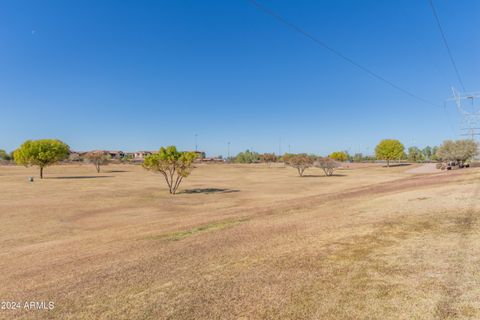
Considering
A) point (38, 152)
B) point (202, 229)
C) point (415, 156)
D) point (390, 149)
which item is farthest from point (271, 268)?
point (415, 156)

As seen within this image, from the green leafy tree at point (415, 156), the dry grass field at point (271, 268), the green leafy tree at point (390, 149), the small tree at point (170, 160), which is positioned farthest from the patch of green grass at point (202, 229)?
the green leafy tree at point (415, 156)

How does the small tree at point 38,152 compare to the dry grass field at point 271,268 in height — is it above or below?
above

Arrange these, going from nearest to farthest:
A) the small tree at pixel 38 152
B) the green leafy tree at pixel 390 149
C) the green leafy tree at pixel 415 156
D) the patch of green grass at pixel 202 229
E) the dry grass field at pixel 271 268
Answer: the dry grass field at pixel 271 268 < the patch of green grass at pixel 202 229 < the small tree at pixel 38 152 < the green leafy tree at pixel 390 149 < the green leafy tree at pixel 415 156

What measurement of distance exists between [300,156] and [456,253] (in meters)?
64.4

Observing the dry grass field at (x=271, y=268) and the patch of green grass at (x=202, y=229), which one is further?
the patch of green grass at (x=202, y=229)

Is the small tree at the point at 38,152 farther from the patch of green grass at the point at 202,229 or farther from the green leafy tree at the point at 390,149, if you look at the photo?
the green leafy tree at the point at 390,149

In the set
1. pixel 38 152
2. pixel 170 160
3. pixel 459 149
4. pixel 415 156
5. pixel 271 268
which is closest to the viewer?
pixel 271 268

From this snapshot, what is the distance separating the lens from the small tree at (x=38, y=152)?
201ft

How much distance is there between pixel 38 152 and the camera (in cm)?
6212

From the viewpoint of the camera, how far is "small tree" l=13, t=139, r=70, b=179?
61203 millimetres

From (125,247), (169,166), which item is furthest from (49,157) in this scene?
(125,247)

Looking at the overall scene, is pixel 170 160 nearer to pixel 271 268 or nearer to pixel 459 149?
pixel 271 268

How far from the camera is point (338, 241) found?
10086 mm

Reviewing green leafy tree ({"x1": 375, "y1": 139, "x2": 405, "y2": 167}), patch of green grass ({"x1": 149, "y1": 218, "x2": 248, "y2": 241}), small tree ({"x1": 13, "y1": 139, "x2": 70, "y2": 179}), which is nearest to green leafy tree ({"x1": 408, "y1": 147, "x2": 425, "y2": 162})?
green leafy tree ({"x1": 375, "y1": 139, "x2": 405, "y2": 167})
